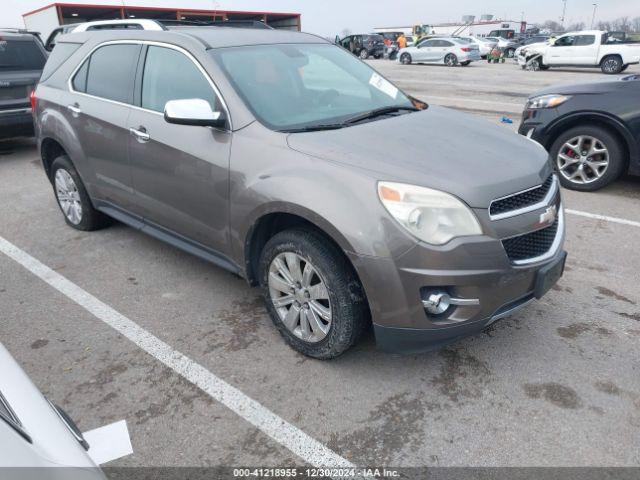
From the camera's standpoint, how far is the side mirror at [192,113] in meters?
2.96

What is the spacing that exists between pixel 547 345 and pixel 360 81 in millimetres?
2182

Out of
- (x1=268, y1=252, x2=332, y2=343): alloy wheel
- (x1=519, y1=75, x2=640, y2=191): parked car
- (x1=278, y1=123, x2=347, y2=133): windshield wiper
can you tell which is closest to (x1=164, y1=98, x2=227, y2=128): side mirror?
(x1=278, y1=123, x2=347, y2=133): windshield wiper

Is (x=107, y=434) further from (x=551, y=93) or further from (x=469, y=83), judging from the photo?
(x=469, y=83)

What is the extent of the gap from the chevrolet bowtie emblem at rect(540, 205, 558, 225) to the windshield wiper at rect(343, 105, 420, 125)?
120 cm

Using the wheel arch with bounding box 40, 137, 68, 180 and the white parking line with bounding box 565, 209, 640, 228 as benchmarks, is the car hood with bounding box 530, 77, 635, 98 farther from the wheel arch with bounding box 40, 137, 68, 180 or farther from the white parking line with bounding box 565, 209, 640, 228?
the wheel arch with bounding box 40, 137, 68, 180

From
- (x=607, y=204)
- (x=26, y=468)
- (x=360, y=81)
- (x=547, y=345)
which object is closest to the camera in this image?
(x=26, y=468)

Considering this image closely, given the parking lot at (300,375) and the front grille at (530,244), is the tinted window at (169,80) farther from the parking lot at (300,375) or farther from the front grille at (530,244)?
the front grille at (530,244)

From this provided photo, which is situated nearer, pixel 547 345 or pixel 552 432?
pixel 552 432

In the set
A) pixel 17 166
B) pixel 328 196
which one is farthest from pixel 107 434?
pixel 17 166

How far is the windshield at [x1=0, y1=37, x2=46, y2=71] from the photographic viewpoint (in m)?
7.84

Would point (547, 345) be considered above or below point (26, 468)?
below

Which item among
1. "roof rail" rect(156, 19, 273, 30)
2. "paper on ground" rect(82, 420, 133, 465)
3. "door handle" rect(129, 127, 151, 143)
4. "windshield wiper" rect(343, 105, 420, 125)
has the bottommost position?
"paper on ground" rect(82, 420, 133, 465)

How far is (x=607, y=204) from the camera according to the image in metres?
5.41

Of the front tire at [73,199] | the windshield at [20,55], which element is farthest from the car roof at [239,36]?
the windshield at [20,55]
